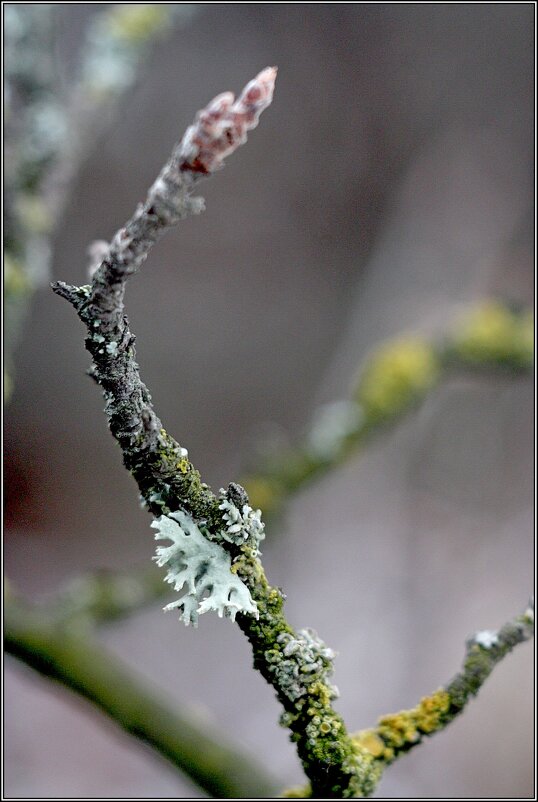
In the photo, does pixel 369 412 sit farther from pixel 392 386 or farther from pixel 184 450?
pixel 184 450

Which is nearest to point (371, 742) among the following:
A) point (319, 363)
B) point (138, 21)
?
point (138, 21)

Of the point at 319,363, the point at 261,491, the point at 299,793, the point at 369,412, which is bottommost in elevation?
the point at 299,793

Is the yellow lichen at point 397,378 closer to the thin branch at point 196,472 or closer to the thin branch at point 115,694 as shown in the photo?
the thin branch at point 115,694

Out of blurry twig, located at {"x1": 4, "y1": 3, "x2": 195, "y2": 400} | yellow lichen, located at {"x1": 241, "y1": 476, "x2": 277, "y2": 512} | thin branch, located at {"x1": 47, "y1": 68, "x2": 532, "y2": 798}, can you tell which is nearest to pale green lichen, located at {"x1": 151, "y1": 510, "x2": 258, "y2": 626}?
thin branch, located at {"x1": 47, "y1": 68, "x2": 532, "y2": 798}

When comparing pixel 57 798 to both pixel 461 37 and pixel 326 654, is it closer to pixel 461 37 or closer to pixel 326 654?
pixel 326 654

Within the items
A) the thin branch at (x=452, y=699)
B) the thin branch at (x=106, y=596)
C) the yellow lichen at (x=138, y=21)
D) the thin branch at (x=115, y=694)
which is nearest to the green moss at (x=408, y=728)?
the thin branch at (x=452, y=699)

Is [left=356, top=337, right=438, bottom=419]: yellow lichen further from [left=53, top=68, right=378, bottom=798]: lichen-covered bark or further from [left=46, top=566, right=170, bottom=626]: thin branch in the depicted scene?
[left=53, top=68, right=378, bottom=798]: lichen-covered bark
